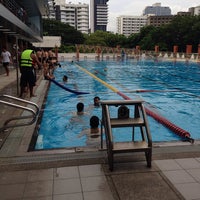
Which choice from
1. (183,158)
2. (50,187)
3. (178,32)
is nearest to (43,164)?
(50,187)

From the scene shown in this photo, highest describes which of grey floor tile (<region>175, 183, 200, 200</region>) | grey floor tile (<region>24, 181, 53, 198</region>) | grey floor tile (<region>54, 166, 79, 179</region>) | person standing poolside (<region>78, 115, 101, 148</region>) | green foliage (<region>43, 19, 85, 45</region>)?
green foliage (<region>43, 19, 85, 45</region>)

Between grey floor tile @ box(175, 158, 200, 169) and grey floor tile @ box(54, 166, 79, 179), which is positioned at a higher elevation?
grey floor tile @ box(175, 158, 200, 169)

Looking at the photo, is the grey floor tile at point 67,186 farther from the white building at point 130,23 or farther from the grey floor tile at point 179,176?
the white building at point 130,23

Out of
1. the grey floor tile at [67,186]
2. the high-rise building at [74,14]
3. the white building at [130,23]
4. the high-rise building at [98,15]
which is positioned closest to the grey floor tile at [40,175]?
Result: the grey floor tile at [67,186]

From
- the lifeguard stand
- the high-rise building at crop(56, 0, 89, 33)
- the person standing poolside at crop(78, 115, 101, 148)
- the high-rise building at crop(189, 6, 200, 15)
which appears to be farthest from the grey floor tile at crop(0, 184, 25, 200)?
the high-rise building at crop(189, 6, 200, 15)

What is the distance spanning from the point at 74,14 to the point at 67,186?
15716cm

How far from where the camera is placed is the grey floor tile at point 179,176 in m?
3.45

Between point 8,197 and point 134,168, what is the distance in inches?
63.7

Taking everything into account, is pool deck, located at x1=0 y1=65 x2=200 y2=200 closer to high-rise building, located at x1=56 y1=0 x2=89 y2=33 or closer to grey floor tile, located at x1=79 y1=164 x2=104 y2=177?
grey floor tile, located at x1=79 y1=164 x2=104 y2=177

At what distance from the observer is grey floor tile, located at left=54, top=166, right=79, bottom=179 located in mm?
3559

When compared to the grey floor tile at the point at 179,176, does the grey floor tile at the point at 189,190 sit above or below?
above

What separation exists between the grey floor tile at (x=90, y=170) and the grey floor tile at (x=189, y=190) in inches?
38.6

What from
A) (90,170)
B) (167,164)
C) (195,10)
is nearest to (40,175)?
(90,170)

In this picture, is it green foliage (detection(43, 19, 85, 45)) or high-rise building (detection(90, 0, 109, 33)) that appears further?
high-rise building (detection(90, 0, 109, 33))
